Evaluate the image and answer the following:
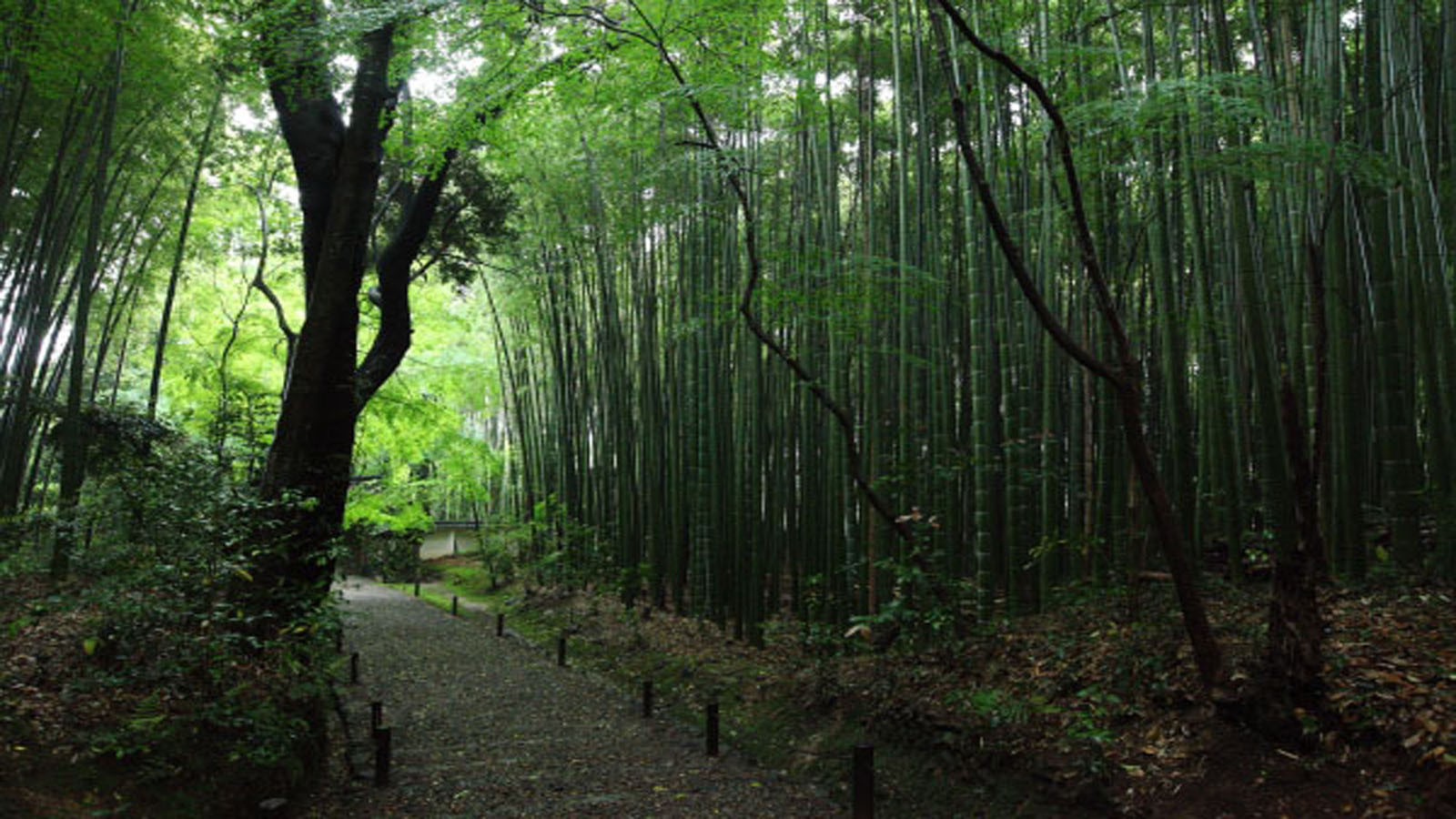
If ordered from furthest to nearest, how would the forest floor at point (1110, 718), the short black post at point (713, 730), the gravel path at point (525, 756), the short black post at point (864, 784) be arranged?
the short black post at point (713, 730), the gravel path at point (525, 756), the short black post at point (864, 784), the forest floor at point (1110, 718)

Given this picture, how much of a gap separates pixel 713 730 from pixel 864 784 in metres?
1.46

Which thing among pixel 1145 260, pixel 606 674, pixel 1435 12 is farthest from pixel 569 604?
pixel 1435 12

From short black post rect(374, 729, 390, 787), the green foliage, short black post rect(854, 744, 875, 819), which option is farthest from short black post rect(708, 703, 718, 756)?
the green foliage

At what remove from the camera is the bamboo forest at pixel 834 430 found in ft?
10.2

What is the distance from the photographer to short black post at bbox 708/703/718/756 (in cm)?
469

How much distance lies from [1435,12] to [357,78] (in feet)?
21.2

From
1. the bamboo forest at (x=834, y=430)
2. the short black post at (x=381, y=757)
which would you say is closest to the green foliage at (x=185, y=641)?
the bamboo forest at (x=834, y=430)

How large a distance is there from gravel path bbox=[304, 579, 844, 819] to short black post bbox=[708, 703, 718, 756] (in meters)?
0.06

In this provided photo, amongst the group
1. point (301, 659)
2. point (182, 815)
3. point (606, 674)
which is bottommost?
point (606, 674)

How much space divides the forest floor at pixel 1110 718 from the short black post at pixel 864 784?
1.10 feet

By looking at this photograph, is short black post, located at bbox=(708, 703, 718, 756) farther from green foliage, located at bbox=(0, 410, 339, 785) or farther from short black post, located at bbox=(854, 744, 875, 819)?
green foliage, located at bbox=(0, 410, 339, 785)

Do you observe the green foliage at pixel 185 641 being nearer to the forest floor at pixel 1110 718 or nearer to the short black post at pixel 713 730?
the short black post at pixel 713 730

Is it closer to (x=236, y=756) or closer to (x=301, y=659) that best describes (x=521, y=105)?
(x=301, y=659)

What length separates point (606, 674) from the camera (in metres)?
6.84
